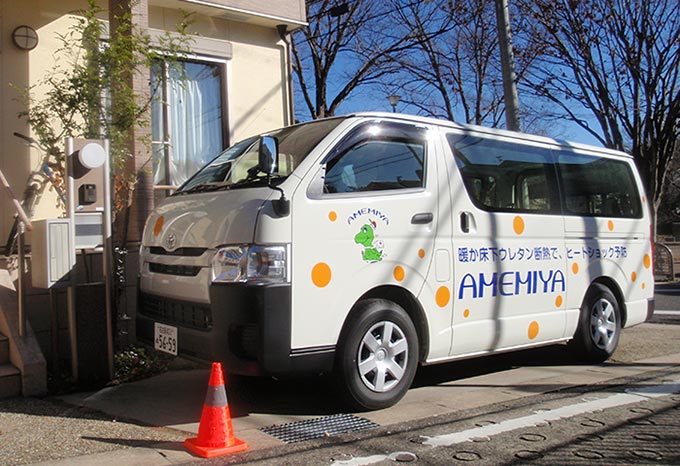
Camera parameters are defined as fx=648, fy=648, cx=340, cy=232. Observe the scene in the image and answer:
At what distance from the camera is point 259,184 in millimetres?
4629

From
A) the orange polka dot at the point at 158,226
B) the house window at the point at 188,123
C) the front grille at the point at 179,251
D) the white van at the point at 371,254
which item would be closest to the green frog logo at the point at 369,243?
the white van at the point at 371,254

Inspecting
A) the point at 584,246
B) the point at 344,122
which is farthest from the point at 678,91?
the point at 344,122

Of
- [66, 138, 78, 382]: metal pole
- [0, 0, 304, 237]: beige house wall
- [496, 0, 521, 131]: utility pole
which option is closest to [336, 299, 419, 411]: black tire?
[66, 138, 78, 382]: metal pole

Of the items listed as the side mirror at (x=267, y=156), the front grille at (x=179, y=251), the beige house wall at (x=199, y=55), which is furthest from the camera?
the beige house wall at (x=199, y=55)

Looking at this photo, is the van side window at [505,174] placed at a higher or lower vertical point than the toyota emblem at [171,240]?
higher

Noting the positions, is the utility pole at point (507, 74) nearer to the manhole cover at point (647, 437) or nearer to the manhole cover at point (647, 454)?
the manhole cover at point (647, 437)

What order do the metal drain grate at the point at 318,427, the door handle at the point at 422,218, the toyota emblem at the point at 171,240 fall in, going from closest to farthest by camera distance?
1. the metal drain grate at the point at 318,427
2. the toyota emblem at the point at 171,240
3. the door handle at the point at 422,218

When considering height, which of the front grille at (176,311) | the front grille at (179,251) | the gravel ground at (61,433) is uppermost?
the front grille at (179,251)

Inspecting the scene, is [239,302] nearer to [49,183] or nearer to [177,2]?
[49,183]

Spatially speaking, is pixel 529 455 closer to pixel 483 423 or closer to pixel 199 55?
pixel 483 423

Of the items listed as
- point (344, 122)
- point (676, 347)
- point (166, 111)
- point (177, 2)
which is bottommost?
point (676, 347)

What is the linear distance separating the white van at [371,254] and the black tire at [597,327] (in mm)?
29

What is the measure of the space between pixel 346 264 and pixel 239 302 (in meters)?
0.83

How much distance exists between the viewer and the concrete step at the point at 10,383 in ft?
17.3
